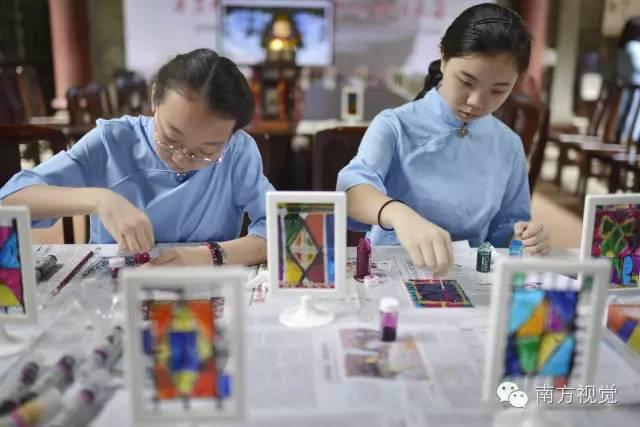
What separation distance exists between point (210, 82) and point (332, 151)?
0.70 meters

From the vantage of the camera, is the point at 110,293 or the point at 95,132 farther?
the point at 95,132

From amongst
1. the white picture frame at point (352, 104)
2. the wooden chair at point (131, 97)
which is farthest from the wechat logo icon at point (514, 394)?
the wooden chair at point (131, 97)

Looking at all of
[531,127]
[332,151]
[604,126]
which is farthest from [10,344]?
[604,126]

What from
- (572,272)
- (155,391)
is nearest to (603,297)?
(572,272)

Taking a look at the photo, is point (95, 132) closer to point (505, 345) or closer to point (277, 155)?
point (505, 345)

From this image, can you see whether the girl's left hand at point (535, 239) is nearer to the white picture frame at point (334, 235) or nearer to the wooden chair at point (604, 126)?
the white picture frame at point (334, 235)

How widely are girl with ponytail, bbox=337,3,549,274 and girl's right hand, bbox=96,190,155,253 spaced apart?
374mm

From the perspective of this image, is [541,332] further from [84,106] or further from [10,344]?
[84,106]

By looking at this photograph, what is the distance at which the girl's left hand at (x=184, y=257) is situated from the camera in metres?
1.03

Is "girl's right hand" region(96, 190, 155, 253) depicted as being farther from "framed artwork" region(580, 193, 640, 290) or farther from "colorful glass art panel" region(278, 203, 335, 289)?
"framed artwork" region(580, 193, 640, 290)

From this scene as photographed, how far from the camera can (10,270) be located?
2.61 feet

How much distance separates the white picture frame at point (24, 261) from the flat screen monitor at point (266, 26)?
17.4 ft

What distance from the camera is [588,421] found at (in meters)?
0.65

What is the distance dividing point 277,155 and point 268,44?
0.75 m
